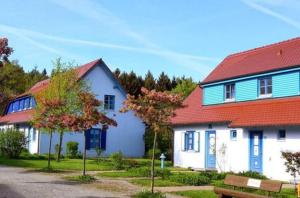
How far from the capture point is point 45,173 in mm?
23938

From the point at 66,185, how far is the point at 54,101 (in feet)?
26.6

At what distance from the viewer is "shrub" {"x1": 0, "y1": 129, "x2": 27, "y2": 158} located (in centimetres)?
3300

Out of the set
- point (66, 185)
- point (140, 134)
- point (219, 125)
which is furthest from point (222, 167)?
point (140, 134)

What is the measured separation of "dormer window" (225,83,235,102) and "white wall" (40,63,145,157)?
46.0 feet

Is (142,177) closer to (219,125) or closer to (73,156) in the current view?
(219,125)

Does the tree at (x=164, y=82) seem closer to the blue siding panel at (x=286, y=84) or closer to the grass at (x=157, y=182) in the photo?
the blue siding panel at (x=286, y=84)

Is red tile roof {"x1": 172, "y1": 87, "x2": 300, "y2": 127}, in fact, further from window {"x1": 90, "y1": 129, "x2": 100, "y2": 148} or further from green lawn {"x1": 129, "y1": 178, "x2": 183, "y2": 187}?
window {"x1": 90, "y1": 129, "x2": 100, "y2": 148}

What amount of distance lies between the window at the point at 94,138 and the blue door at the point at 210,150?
14.4m

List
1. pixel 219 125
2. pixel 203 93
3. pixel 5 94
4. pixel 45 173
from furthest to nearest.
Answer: pixel 203 93 → pixel 219 125 → pixel 45 173 → pixel 5 94

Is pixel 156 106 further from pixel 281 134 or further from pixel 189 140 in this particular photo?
pixel 189 140

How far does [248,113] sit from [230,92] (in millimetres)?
3850

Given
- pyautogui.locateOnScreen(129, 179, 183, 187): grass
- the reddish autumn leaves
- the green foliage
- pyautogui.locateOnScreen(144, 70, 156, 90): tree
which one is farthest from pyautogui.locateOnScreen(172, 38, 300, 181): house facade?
pyautogui.locateOnScreen(144, 70, 156, 90): tree

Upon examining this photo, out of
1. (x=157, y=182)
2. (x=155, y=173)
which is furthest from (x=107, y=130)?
(x=157, y=182)

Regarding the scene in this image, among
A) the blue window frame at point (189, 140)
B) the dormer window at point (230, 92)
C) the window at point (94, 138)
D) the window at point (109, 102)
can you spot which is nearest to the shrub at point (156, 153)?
the window at point (94, 138)
